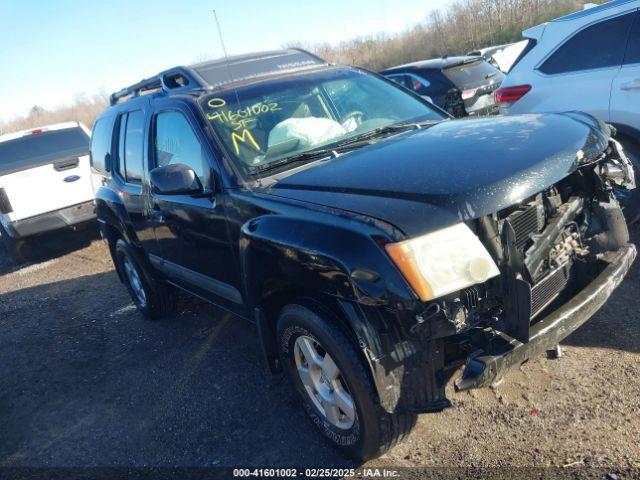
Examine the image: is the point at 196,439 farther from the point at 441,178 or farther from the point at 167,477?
the point at 441,178

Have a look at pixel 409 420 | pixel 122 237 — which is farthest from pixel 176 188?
pixel 122 237

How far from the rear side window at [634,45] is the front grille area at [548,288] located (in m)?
2.73

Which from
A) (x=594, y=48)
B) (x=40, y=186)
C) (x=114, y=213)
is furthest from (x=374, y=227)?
(x=40, y=186)

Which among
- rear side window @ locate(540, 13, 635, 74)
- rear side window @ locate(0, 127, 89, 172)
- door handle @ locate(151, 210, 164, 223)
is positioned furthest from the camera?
rear side window @ locate(0, 127, 89, 172)

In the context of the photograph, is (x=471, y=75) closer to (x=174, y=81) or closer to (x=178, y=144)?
(x=174, y=81)

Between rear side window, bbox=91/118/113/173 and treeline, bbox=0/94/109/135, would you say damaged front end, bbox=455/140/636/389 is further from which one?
treeline, bbox=0/94/109/135

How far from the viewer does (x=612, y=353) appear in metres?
3.17

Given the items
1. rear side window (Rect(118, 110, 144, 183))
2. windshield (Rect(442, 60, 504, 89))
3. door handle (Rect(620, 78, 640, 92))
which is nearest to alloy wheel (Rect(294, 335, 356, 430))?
rear side window (Rect(118, 110, 144, 183))

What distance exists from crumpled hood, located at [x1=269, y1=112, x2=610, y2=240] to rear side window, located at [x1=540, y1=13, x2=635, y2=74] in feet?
6.25

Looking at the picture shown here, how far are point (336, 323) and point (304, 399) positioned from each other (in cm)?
74

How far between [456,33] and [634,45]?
295 inches

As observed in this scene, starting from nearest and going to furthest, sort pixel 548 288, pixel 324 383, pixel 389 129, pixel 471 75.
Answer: pixel 548 288, pixel 324 383, pixel 389 129, pixel 471 75

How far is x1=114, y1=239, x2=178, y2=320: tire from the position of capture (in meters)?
4.76

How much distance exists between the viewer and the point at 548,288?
2.50 meters
